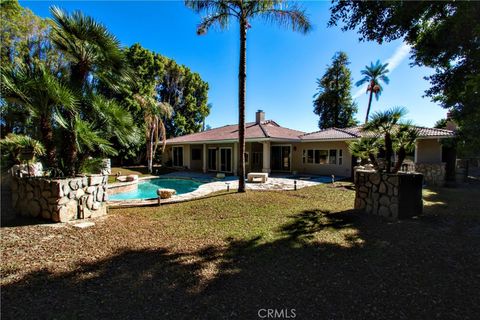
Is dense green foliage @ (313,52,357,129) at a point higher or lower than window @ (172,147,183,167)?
higher

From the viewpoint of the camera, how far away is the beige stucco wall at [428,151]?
15.8 metres

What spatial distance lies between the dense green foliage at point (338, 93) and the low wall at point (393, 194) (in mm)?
29963

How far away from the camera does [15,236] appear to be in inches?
203

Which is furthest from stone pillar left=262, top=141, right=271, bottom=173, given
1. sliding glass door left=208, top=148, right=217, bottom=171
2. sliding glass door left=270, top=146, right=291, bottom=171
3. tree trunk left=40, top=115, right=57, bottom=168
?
tree trunk left=40, top=115, right=57, bottom=168

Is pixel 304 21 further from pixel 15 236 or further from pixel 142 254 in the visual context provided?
pixel 15 236

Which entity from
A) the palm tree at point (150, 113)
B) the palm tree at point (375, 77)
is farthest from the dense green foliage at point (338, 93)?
the palm tree at point (150, 113)

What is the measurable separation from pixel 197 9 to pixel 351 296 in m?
11.3

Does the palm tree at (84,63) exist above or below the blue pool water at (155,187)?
above

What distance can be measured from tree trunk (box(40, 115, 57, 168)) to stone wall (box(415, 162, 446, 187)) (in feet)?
63.4

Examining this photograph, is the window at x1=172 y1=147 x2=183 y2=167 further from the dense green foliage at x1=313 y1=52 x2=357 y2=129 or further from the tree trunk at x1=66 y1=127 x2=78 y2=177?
the dense green foliage at x1=313 y1=52 x2=357 y2=129

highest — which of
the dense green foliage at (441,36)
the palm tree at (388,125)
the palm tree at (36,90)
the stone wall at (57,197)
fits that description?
the dense green foliage at (441,36)

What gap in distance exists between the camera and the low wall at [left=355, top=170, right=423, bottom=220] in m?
6.95

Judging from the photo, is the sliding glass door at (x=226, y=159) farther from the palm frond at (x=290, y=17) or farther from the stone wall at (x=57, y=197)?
the stone wall at (x=57, y=197)

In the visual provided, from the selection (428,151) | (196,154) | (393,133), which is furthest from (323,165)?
(196,154)
